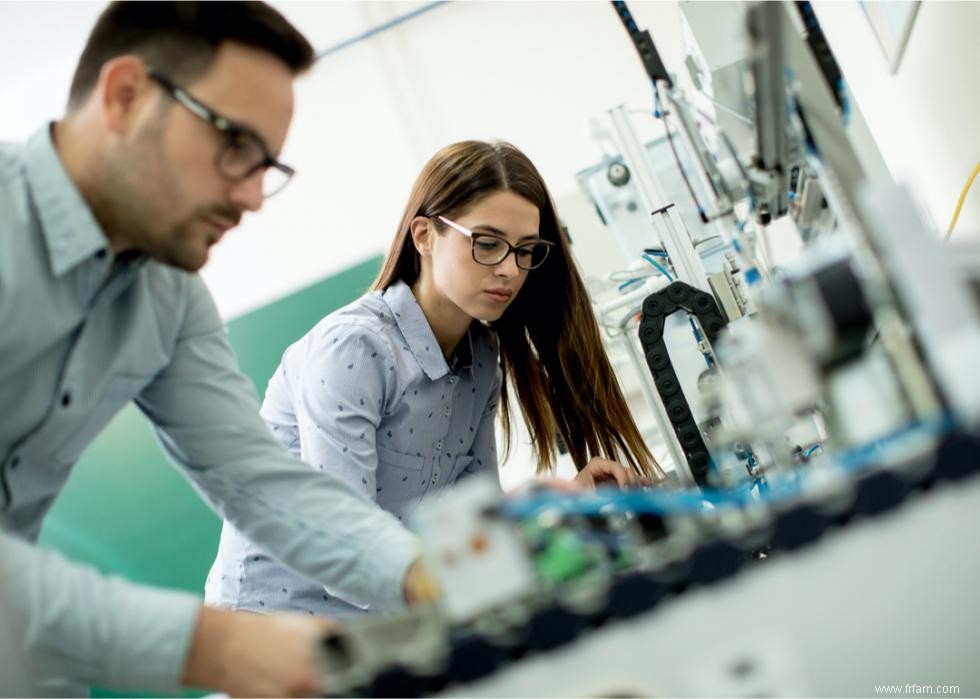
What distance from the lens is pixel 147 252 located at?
969 mm

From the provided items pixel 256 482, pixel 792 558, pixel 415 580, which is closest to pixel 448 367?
pixel 256 482

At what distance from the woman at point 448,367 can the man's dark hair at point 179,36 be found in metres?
0.52

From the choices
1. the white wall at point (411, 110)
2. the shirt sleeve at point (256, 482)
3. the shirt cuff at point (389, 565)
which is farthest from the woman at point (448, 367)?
the white wall at point (411, 110)

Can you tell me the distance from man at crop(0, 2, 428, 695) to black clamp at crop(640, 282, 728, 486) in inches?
26.9

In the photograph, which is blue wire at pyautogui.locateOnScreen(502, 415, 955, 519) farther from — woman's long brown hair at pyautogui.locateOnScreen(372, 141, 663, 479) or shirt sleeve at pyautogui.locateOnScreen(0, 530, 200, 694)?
woman's long brown hair at pyautogui.locateOnScreen(372, 141, 663, 479)

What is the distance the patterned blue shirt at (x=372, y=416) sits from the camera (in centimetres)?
135

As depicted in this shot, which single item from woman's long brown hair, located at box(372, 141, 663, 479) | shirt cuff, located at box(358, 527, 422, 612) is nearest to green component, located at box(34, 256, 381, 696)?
woman's long brown hair, located at box(372, 141, 663, 479)

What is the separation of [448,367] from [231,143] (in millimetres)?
688

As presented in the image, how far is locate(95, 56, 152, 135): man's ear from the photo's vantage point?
93 centimetres

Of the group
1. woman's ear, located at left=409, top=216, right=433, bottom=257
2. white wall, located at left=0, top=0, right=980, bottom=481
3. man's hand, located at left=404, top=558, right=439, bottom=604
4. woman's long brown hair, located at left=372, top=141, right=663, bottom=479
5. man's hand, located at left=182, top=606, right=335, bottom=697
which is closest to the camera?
man's hand, located at left=182, top=606, right=335, bottom=697

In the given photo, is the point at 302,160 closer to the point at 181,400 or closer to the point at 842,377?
the point at 181,400

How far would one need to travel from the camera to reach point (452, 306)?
1585 millimetres

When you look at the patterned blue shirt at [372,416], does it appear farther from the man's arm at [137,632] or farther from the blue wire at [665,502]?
the blue wire at [665,502]

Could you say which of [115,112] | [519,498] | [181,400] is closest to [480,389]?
[181,400]
